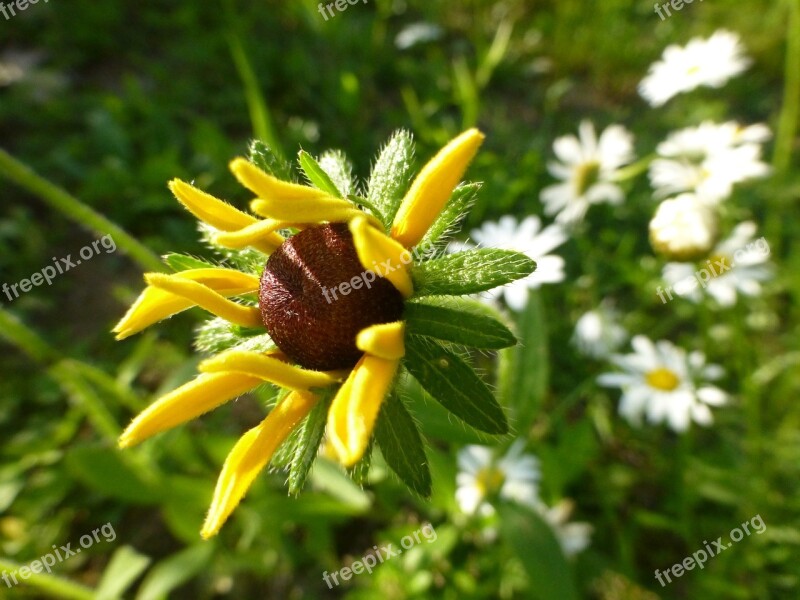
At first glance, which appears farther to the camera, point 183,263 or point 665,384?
point 665,384

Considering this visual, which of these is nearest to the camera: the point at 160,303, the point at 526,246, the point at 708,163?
the point at 160,303

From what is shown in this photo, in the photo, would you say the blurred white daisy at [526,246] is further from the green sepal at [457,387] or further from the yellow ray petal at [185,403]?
the yellow ray petal at [185,403]

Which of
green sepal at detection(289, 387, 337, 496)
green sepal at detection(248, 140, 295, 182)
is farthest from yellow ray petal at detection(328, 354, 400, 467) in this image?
green sepal at detection(248, 140, 295, 182)

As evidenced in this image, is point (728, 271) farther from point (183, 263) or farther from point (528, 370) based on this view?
point (183, 263)

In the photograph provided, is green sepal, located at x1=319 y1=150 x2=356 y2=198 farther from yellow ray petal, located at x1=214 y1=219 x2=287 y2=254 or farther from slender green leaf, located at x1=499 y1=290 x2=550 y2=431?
slender green leaf, located at x1=499 y1=290 x2=550 y2=431

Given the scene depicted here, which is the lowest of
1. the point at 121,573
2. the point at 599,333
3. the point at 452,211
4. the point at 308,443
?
the point at 599,333

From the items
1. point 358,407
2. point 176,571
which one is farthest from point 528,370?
point 176,571

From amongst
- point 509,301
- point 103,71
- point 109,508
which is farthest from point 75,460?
point 103,71
